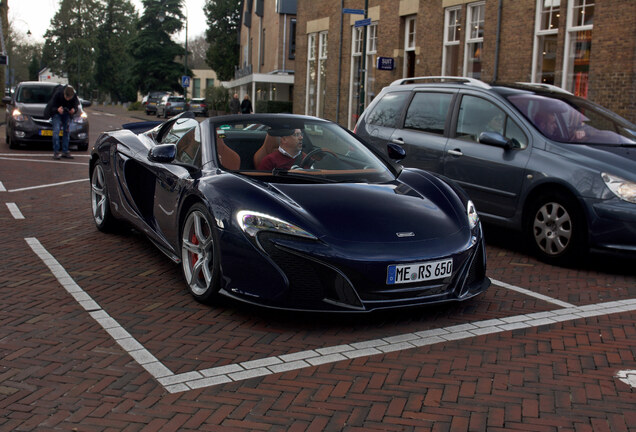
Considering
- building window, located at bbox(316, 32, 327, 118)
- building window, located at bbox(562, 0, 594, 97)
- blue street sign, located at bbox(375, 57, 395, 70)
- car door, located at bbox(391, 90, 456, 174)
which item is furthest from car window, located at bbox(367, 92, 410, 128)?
building window, located at bbox(316, 32, 327, 118)

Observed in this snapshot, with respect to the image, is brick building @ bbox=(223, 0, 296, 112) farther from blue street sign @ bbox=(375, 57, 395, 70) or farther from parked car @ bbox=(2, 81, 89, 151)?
parked car @ bbox=(2, 81, 89, 151)

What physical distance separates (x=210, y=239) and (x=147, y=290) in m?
0.88

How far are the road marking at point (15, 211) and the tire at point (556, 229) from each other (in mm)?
5681

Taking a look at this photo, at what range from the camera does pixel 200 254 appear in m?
5.20

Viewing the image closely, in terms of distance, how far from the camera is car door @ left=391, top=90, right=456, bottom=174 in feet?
27.5

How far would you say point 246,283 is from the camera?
4641 millimetres

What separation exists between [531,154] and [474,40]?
13.6m

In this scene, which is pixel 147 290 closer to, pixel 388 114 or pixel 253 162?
pixel 253 162

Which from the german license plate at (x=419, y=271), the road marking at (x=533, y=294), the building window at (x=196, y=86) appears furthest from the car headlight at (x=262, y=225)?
the building window at (x=196, y=86)

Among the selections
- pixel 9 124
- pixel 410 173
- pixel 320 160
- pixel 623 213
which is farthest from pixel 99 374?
pixel 9 124

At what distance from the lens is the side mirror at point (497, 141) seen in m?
7.44

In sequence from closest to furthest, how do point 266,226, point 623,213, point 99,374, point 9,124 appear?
point 99,374, point 266,226, point 623,213, point 9,124

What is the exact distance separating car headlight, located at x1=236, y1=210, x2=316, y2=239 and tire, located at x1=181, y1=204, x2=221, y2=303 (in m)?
0.26

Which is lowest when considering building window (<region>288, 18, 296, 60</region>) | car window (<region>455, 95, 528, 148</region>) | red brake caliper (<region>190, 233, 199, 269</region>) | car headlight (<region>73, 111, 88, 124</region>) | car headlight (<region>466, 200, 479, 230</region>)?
red brake caliper (<region>190, 233, 199, 269</region>)
